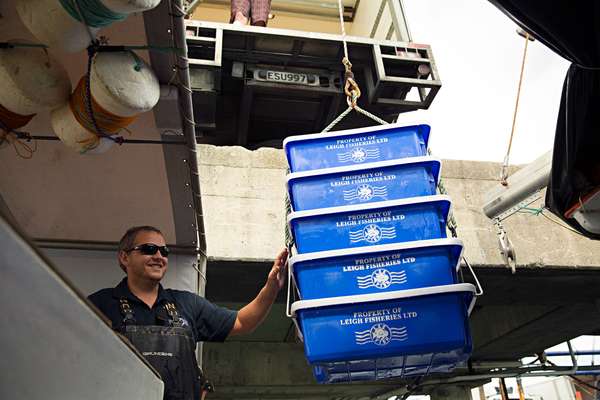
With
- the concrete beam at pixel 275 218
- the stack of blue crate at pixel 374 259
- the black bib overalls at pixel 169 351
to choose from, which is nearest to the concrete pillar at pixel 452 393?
the concrete beam at pixel 275 218

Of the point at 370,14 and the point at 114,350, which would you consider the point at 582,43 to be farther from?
the point at 370,14

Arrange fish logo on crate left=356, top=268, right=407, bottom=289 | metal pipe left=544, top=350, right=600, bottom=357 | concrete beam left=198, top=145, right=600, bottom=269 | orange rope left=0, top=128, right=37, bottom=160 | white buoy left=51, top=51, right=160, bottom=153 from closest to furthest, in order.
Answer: white buoy left=51, top=51, right=160, bottom=153, orange rope left=0, top=128, right=37, bottom=160, fish logo on crate left=356, top=268, right=407, bottom=289, concrete beam left=198, top=145, right=600, bottom=269, metal pipe left=544, top=350, right=600, bottom=357

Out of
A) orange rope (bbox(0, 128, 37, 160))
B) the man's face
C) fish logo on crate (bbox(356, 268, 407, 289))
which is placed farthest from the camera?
the man's face

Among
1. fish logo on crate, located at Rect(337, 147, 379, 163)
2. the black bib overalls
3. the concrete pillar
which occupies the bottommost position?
the black bib overalls

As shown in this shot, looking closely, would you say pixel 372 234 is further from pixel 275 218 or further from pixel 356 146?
pixel 275 218

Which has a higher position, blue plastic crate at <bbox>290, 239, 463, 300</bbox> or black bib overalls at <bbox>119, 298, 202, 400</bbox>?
blue plastic crate at <bbox>290, 239, 463, 300</bbox>

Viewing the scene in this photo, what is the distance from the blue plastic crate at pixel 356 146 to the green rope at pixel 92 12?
43.3 inches

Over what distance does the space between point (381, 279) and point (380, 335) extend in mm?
217

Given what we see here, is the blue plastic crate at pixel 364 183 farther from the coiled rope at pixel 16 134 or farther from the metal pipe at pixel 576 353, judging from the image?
the metal pipe at pixel 576 353

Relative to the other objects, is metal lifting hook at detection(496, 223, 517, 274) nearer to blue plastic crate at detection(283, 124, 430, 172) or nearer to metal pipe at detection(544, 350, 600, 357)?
blue plastic crate at detection(283, 124, 430, 172)

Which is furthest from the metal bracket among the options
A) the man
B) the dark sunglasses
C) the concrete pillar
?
the concrete pillar

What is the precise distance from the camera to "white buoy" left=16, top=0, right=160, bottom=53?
1.33 meters

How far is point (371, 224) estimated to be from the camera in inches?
82.4

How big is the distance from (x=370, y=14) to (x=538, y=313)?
176 inches
